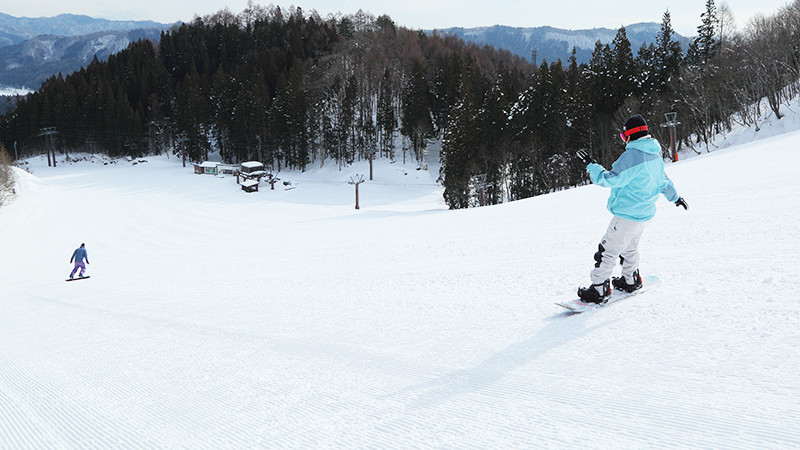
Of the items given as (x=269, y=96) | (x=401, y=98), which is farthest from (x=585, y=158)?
(x=269, y=96)

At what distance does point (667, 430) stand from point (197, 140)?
74.7 meters

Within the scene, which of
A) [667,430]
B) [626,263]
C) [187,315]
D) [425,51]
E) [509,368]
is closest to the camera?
[667,430]

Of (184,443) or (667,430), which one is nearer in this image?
(667,430)

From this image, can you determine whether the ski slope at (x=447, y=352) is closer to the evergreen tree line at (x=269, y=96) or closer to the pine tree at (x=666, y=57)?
the pine tree at (x=666, y=57)

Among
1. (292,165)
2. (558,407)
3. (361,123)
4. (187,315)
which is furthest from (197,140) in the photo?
(558,407)

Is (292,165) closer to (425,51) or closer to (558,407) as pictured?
(425,51)

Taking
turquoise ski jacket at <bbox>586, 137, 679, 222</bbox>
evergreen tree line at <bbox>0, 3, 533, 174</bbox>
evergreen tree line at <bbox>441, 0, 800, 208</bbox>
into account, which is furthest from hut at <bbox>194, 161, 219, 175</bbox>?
turquoise ski jacket at <bbox>586, 137, 679, 222</bbox>

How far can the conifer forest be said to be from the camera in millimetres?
37812

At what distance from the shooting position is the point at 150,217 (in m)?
33.2

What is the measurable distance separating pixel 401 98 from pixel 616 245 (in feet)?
217

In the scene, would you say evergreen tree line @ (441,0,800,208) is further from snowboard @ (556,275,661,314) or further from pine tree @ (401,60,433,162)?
snowboard @ (556,275,661,314)

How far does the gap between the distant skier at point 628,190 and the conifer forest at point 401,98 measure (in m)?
31.7

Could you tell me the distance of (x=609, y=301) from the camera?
14.2ft

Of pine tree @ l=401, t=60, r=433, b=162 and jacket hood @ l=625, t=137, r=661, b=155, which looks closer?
jacket hood @ l=625, t=137, r=661, b=155
